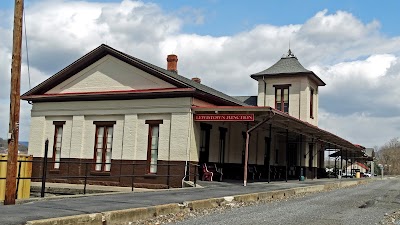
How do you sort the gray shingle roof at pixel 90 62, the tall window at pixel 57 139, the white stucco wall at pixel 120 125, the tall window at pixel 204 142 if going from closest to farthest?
the white stucco wall at pixel 120 125, the tall window at pixel 204 142, the gray shingle roof at pixel 90 62, the tall window at pixel 57 139

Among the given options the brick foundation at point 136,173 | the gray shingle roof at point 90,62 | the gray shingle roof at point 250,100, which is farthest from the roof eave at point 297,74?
the brick foundation at point 136,173

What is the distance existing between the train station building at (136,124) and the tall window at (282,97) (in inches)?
324

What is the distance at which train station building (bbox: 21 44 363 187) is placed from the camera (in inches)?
890

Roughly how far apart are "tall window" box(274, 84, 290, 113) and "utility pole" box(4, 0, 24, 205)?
90.3 feet

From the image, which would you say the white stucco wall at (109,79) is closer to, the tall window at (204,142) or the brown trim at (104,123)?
the brown trim at (104,123)

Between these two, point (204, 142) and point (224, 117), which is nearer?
point (224, 117)

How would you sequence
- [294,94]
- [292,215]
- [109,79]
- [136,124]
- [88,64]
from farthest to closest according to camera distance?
[294,94], [88,64], [109,79], [136,124], [292,215]

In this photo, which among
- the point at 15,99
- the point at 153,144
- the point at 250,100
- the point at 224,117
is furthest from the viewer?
the point at 250,100

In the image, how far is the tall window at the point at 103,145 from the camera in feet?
82.5

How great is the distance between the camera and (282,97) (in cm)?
3809

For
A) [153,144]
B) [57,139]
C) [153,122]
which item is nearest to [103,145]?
[153,144]

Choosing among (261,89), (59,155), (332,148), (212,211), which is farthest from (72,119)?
(332,148)

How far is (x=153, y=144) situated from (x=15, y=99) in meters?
11.8

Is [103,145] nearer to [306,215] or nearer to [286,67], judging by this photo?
[306,215]
